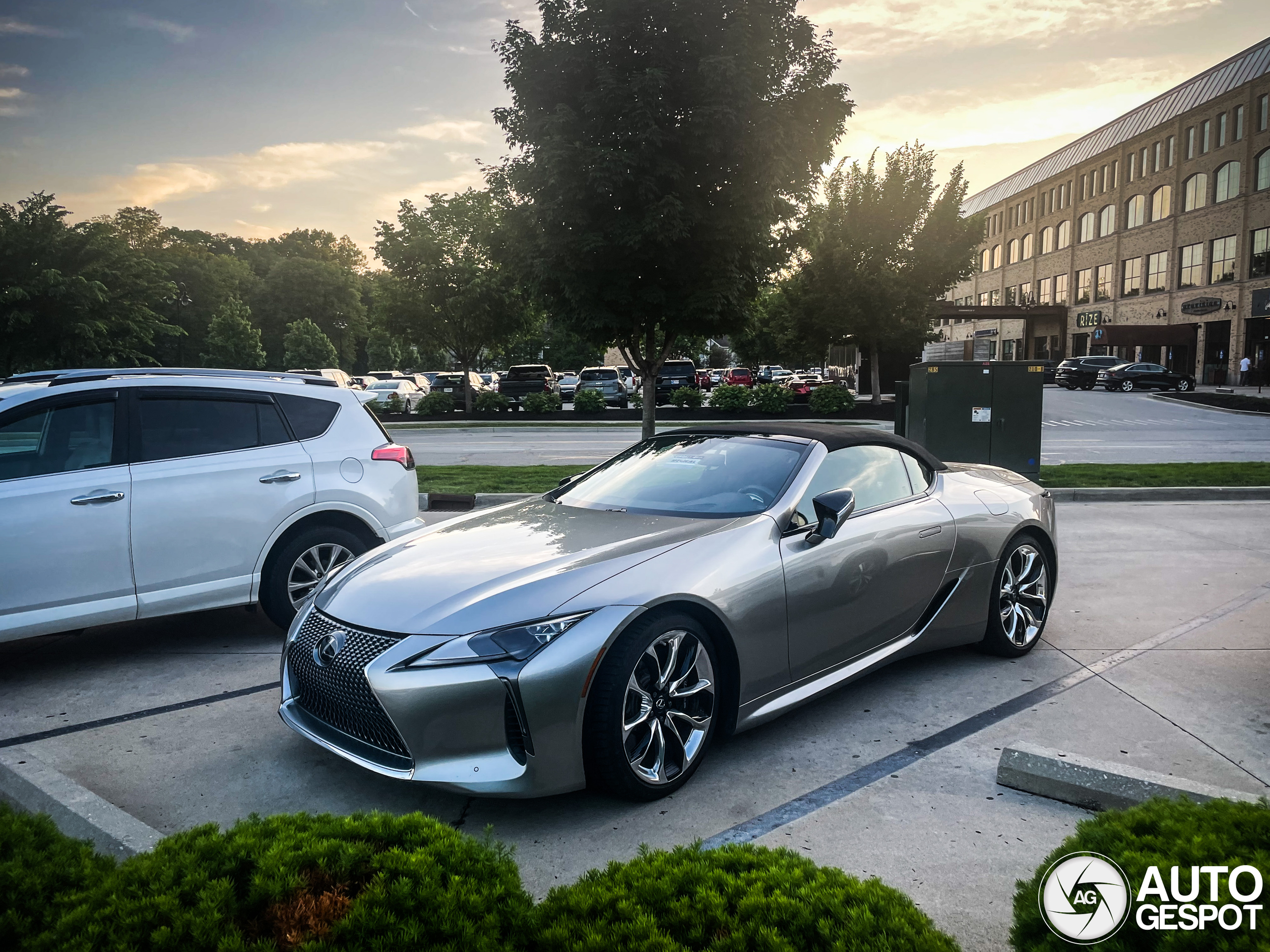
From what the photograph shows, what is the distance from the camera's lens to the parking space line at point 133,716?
4.32 metres

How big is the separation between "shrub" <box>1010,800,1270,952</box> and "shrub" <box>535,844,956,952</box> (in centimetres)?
27

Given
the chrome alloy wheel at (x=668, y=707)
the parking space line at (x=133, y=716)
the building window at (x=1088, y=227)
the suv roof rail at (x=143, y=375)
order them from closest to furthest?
the chrome alloy wheel at (x=668, y=707) < the parking space line at (x=133, y=716) < the suv roof rail at (x=143, y=375) < the building window at (x=1088, y=227)

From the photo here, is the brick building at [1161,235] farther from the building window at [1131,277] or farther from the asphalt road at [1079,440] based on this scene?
the asphalt road at [1079,440]

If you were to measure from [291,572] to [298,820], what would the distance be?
3247 millimetres

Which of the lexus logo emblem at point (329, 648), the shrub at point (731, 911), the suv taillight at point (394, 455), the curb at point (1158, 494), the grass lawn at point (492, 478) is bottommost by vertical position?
the curb at point (1158, 494)

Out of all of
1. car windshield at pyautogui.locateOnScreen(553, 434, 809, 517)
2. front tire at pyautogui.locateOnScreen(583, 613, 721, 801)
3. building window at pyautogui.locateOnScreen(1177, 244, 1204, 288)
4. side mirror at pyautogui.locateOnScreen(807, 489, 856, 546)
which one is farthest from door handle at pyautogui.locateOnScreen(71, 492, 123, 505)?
building window at pyautogui.locateOnScreen(1177, 244, 1204, 288)

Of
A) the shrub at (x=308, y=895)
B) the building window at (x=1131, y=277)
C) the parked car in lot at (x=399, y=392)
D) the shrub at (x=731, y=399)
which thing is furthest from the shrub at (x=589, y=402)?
the building window at (x=1131, y=277)

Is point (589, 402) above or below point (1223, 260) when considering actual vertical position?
below

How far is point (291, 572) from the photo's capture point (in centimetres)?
582

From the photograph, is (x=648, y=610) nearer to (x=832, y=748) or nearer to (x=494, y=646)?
(x=494, y=646)

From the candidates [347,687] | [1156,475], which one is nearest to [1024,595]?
[347,687]

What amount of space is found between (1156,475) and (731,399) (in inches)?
646

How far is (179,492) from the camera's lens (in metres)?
5.38

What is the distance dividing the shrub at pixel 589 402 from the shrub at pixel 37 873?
28.4m
